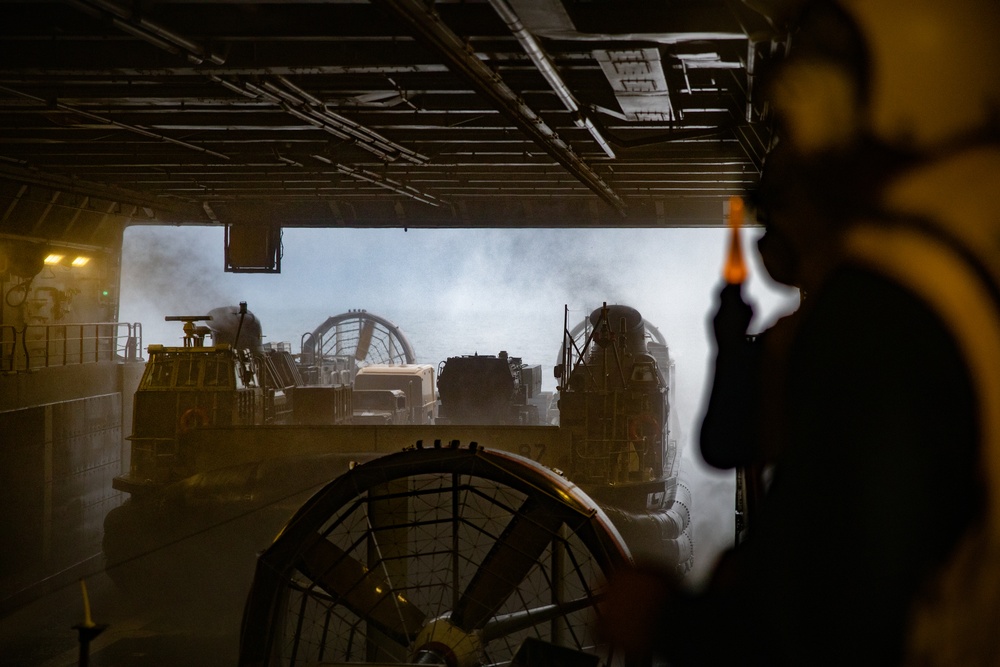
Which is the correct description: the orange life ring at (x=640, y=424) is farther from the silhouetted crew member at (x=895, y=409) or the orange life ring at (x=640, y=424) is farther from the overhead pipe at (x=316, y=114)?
the silhouetted crew member at (x=895, y=409)

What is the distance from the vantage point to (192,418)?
15.7 metres

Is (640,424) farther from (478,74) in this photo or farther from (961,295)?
(961,295)

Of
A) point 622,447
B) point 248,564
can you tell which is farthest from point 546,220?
point 248,564

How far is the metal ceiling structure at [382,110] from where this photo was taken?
23.5 ft

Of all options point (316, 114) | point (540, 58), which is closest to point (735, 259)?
point (540, 58)

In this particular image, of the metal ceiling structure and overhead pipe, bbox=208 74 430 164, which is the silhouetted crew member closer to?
the metal ceiling structure

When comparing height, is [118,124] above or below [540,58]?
above

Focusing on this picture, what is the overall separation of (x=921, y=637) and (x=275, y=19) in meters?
7.56

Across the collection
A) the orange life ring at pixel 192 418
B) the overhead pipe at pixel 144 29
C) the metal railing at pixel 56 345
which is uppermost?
the overhead pipe at pixel 144 29

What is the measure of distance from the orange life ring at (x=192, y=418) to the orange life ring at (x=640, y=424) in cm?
786

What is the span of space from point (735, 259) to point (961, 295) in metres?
0.91

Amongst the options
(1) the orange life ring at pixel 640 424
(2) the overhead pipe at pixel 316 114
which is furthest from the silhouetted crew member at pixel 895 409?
(1) the orange life ring at pixel 640 424

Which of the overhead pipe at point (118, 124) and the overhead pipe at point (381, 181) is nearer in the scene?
the overhead pipe at point (118, 124)

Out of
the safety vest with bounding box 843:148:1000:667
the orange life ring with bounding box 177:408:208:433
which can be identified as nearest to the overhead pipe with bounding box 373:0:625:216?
the safety vest with bounding box 843:148:1000:667
